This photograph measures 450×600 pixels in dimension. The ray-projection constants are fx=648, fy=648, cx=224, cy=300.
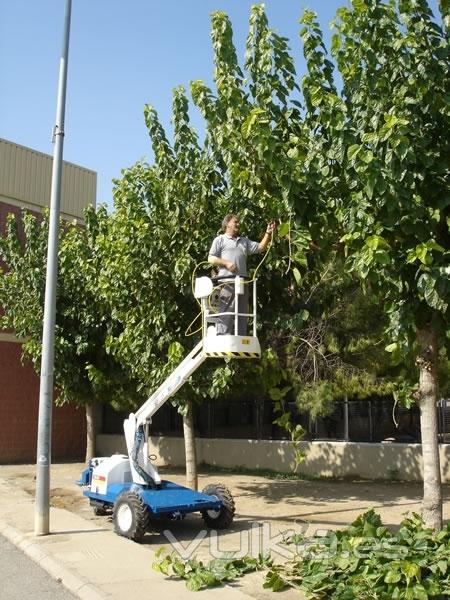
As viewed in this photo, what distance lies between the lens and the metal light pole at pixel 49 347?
30.7ft

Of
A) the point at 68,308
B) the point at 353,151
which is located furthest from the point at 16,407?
the point at 353,151

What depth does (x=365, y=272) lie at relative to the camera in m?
6.35

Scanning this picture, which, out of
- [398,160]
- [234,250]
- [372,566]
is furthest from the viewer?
[234,250]

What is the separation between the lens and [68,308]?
16.2m

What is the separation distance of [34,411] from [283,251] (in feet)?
48.3

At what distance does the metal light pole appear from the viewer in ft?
30.7

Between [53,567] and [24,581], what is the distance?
433 millimetres

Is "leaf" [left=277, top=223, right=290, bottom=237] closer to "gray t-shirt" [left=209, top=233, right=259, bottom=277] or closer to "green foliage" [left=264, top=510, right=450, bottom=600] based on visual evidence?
"gray t-shirt" [left=209, top=233, right=259, bottom=277]

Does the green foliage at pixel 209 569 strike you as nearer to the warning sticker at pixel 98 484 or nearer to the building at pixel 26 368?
the warning sticker at pixel 98 484

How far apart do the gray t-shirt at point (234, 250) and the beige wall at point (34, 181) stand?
14563mm

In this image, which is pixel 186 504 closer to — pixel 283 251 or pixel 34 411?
pixel 283 251

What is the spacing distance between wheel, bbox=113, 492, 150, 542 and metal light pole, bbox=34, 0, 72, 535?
1.06 meters

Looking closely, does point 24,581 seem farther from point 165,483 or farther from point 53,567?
point 165,483

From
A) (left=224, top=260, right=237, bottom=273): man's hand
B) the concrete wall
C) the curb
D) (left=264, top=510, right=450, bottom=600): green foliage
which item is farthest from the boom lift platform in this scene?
the concrete wall
